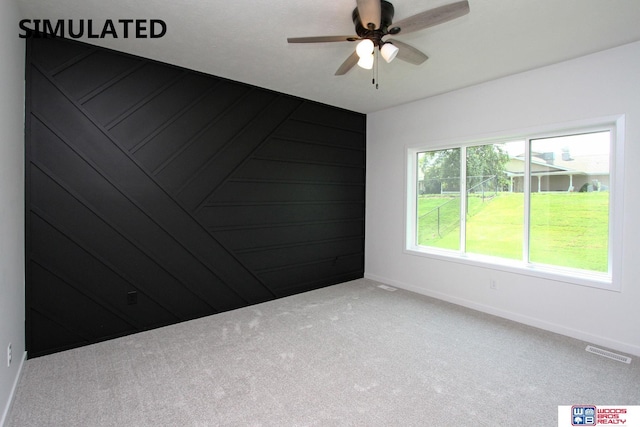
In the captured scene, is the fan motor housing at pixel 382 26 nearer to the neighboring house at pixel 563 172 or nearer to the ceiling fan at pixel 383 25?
the ceiling fan at pixel 383 25

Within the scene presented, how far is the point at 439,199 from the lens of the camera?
432 centimetres

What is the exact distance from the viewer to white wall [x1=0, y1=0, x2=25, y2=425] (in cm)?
184

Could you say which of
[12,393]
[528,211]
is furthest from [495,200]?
[12,393]

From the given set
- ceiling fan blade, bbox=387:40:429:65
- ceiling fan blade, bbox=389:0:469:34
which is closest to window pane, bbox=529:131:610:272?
ceiling fan blade, bbox=387:40:429:65

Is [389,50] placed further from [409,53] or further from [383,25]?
[409,53]

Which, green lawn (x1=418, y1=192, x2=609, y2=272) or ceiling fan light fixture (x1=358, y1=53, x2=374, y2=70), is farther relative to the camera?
green lawn (x1=418, y1=192, x2=609, y2=272)

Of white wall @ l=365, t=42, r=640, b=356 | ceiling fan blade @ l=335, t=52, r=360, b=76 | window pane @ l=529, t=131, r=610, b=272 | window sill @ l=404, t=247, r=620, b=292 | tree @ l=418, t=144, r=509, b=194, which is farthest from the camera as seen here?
tree @ l=418, t=144, r=509, b=194

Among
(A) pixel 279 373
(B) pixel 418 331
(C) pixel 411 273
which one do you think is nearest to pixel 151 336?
(A) pixel 279 373

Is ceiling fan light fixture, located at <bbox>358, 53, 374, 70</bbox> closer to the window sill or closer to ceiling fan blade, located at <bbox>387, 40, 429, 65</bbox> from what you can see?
ceiling fan blade, located at <bbox>387, 40, 429, 65</bbox>

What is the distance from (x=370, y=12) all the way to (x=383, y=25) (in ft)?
1.00

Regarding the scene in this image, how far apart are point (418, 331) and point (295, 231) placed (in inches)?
79.1

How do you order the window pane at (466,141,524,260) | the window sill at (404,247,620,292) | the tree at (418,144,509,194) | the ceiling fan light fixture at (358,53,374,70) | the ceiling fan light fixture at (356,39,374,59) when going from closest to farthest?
the ceiling fan light fixture at (356,39,374,59), the ceiling fan light fixture at (358,53,374,70), the window sill at (404,247,620,292), the window pane at (466,141,524,260), the tree at (418,144,509,194)

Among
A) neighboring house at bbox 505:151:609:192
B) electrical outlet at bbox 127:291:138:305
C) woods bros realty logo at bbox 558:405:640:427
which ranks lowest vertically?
woods bros realty logo at bbox 558:405:640:427

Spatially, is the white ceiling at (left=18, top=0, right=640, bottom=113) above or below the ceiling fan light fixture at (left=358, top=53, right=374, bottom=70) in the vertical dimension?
above
